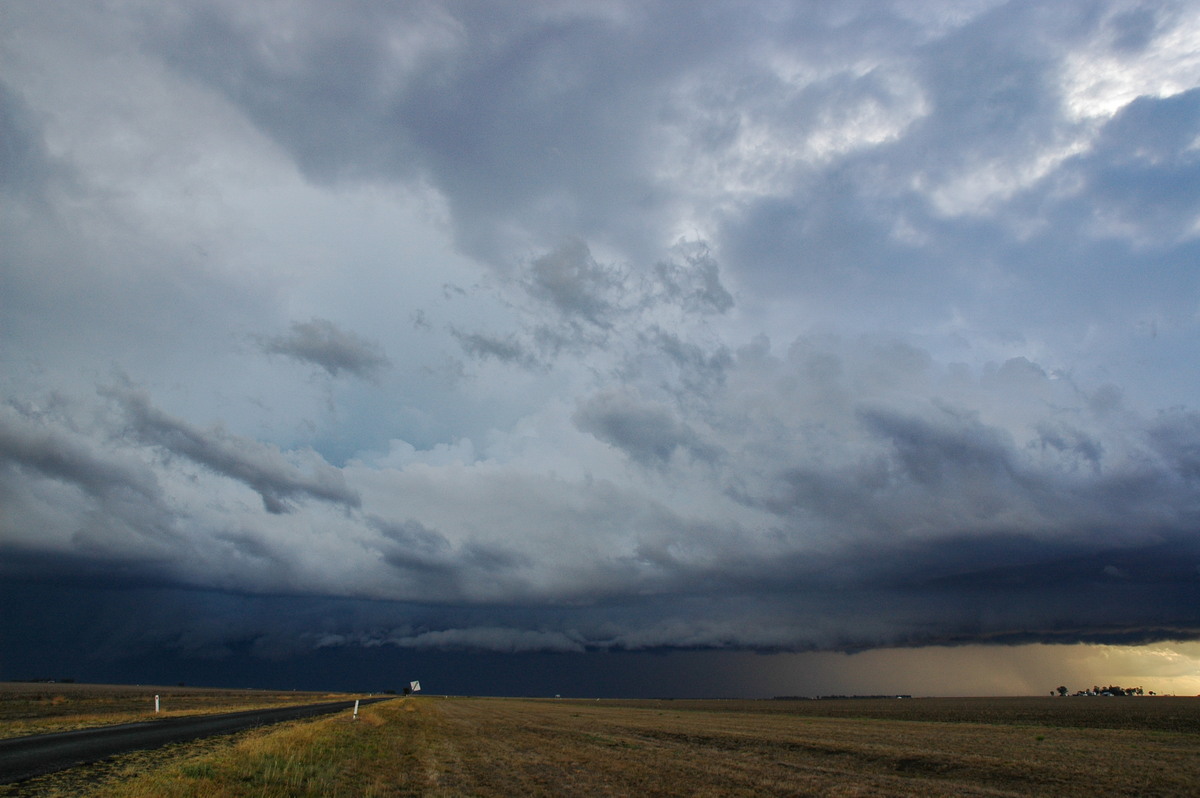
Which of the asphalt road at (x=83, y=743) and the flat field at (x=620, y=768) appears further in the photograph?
the asphalt road at (x=83, y=743)

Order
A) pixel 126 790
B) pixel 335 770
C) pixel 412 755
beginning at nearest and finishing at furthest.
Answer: pixel 126 790
pixel 335 770
pixel 412 755

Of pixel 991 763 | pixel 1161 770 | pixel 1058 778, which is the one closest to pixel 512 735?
pixel 991 763

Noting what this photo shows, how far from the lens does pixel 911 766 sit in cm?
2917

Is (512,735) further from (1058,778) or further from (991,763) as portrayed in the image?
(1058,778)

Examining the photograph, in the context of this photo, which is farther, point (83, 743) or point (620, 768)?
point (83, 743)

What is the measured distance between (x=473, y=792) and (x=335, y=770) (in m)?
6.89

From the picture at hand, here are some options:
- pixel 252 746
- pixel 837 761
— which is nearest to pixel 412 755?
pixel 252 746

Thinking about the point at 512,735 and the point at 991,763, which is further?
the point at 512,735

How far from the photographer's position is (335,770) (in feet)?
77.4

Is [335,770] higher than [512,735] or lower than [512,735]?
higher

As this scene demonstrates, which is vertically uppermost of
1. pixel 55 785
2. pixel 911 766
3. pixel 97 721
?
pixel 55 785

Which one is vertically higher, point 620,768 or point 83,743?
point 620,768

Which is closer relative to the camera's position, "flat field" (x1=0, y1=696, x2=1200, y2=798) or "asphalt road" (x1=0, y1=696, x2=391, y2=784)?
"flat field" (x1=0, y1=696, x2=1200, y2=798)

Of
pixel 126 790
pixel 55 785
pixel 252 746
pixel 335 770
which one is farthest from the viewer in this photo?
pixel 252 746
